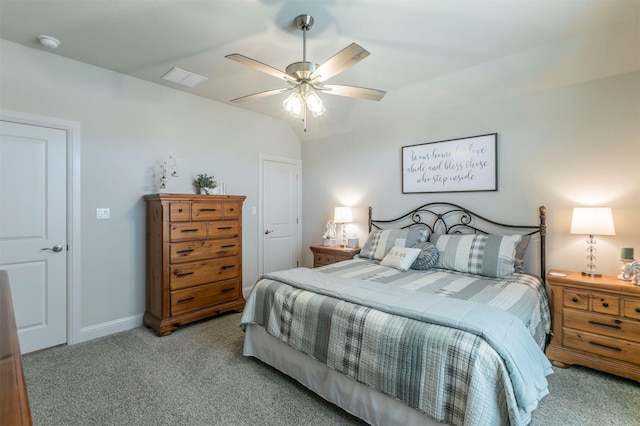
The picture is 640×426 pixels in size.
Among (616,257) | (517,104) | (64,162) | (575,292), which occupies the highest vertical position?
(517,104)

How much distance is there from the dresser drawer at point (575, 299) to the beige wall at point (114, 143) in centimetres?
387

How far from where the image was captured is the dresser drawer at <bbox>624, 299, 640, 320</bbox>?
2.16m

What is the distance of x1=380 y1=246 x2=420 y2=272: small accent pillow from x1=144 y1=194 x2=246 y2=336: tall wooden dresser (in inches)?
71.4

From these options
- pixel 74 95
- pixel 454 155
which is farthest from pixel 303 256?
pixel 74 95

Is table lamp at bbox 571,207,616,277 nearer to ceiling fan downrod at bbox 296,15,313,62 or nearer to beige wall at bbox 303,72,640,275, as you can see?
beige wall at bbox 303,72,640,275

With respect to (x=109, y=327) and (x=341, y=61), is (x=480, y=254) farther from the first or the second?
(x=109, y=327)

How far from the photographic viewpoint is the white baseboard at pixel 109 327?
117 inches

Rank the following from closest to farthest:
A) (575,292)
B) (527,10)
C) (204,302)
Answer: (527,10) < (575,292) < (204,302)

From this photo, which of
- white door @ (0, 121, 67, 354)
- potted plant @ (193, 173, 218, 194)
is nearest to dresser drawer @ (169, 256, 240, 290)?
potted plant @ (193, 173, 218, 194)

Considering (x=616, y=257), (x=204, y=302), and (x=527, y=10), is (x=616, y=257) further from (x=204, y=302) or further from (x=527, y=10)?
(x=204, y=302)

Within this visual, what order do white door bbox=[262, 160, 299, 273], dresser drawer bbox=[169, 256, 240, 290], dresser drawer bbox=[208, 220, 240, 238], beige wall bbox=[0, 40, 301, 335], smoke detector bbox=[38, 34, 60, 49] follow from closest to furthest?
1. smoke detector bbox=[38, 34, 60, 49]
2. beige wall bbox=[0, 40, 301, 335]
3. dresser drawer bbox=[169, 256, 240, 290]
4. dresser drawer bbox=[208, 220, 240, 238]
5. white door bbox=[262, 160, 299, 273]

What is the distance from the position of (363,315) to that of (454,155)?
241cm

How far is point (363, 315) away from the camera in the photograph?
1818 millimetres

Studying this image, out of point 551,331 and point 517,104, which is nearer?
point 551,331
